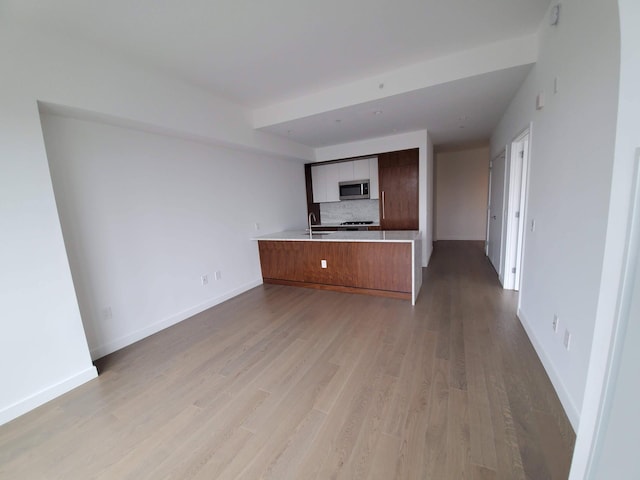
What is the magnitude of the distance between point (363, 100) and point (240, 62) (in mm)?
1412

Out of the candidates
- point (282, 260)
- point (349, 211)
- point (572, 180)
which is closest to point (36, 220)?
point (282, 260)

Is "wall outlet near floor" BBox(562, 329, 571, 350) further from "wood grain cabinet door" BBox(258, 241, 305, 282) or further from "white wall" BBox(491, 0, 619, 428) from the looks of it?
"wood grain cabinet door" BBox(258, 241, 305, 282)

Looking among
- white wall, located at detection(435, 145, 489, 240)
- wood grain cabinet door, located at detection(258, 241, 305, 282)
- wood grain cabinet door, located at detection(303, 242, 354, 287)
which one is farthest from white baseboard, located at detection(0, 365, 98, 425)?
white wall, located at detection(435, 145, 489, 240)

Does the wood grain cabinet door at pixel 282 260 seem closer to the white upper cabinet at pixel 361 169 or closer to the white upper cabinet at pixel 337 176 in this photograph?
the white upper cabinet at pixel 337 176

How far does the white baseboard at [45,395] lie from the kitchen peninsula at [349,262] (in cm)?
→ 259

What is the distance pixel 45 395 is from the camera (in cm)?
198

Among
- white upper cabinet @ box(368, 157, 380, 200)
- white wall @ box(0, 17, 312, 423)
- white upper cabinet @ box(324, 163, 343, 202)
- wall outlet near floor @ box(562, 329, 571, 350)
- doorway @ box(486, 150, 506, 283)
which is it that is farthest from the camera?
white upper cabinet @ box(324, 163, 343, 202)

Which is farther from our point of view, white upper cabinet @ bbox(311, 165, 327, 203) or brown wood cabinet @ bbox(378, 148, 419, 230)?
white upper cabinet @ bbox(311, 165, 327, 203)

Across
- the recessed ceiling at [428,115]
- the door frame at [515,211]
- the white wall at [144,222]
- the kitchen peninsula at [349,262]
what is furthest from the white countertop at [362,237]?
the recessed ceiling at [428,115]

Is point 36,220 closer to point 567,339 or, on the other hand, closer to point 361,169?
point 567,339

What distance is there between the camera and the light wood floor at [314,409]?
4.50 ft

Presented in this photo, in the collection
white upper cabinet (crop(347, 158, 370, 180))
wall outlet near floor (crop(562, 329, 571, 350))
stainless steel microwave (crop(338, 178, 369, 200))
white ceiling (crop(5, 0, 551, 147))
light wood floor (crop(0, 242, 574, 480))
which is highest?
white ceiling (crop(5, 0, 551, 147))

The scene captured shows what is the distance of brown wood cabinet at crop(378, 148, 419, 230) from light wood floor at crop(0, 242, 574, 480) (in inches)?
97.5

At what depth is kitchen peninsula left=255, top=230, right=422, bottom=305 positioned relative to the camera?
3387 mm
